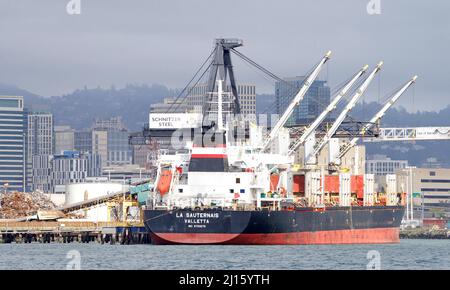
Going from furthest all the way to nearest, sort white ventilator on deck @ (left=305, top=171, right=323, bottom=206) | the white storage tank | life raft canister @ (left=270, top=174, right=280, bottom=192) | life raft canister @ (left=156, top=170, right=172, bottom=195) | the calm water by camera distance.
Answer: the white storage tank
white ventilator on deck @ (left=305, top=171, right=323, bottom=206)
life raft canister @ (left=270, top=174, right=280, bottom=192)
life raft canister @ (left=156, top=170, right=172, bottom=195)
the calm water

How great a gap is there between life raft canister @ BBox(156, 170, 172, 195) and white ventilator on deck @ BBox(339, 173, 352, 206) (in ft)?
58.3

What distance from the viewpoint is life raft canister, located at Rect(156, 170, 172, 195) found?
252 feet

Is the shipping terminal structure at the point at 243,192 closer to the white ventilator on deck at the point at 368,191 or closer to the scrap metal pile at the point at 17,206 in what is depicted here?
the white ventilator on deck at the point at 368,191

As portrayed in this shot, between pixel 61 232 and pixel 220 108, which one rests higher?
pixel 220 108

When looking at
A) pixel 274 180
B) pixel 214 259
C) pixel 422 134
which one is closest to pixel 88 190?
pixel 274 180

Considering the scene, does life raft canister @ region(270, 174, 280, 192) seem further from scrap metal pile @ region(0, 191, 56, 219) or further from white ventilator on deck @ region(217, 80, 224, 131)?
scrap metal pile @ region(0, 191, 56, 219)

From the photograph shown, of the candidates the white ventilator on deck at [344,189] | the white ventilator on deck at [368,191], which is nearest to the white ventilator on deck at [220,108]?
the white ventilator on deck at [344,189]

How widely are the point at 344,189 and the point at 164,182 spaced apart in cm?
1932

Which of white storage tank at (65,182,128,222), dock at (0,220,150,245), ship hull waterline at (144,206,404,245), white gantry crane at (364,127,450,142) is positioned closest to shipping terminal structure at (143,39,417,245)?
ship hull waterline at (144,206,404,245)

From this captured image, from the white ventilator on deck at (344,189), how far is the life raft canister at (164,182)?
1778 cm

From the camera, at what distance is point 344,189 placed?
9162 centimetres

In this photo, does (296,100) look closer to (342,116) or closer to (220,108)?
(342,116)
